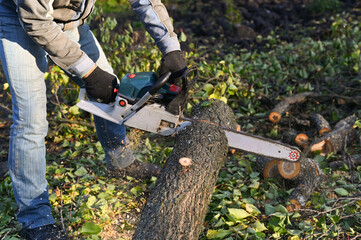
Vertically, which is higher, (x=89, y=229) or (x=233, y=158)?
(x=89, y=229)

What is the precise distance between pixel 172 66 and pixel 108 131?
79cm

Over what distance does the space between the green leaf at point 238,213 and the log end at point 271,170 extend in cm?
57

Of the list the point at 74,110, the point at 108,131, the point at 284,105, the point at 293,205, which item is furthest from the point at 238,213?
the point at 74,110

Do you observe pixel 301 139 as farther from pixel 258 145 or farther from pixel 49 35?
pixel 49 35

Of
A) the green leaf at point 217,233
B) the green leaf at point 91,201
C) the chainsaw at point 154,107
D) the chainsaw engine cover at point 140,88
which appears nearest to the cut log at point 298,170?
the chainsaw at point 154,107

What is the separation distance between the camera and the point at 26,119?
229 centimetres

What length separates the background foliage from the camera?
97.7 inches

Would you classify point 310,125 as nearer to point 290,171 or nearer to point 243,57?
point 290,171

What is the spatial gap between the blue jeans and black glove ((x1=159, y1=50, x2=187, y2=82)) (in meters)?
0.74

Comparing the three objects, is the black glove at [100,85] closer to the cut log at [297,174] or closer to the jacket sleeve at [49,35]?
the jacket sleeve at [49,35]

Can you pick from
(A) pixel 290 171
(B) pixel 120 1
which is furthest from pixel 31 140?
(B) pixel 120 1

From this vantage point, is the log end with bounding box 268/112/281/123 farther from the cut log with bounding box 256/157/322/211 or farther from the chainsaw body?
the chainsaw body

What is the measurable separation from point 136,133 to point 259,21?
4781 millimetres

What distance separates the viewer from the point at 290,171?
2861 millimetres
